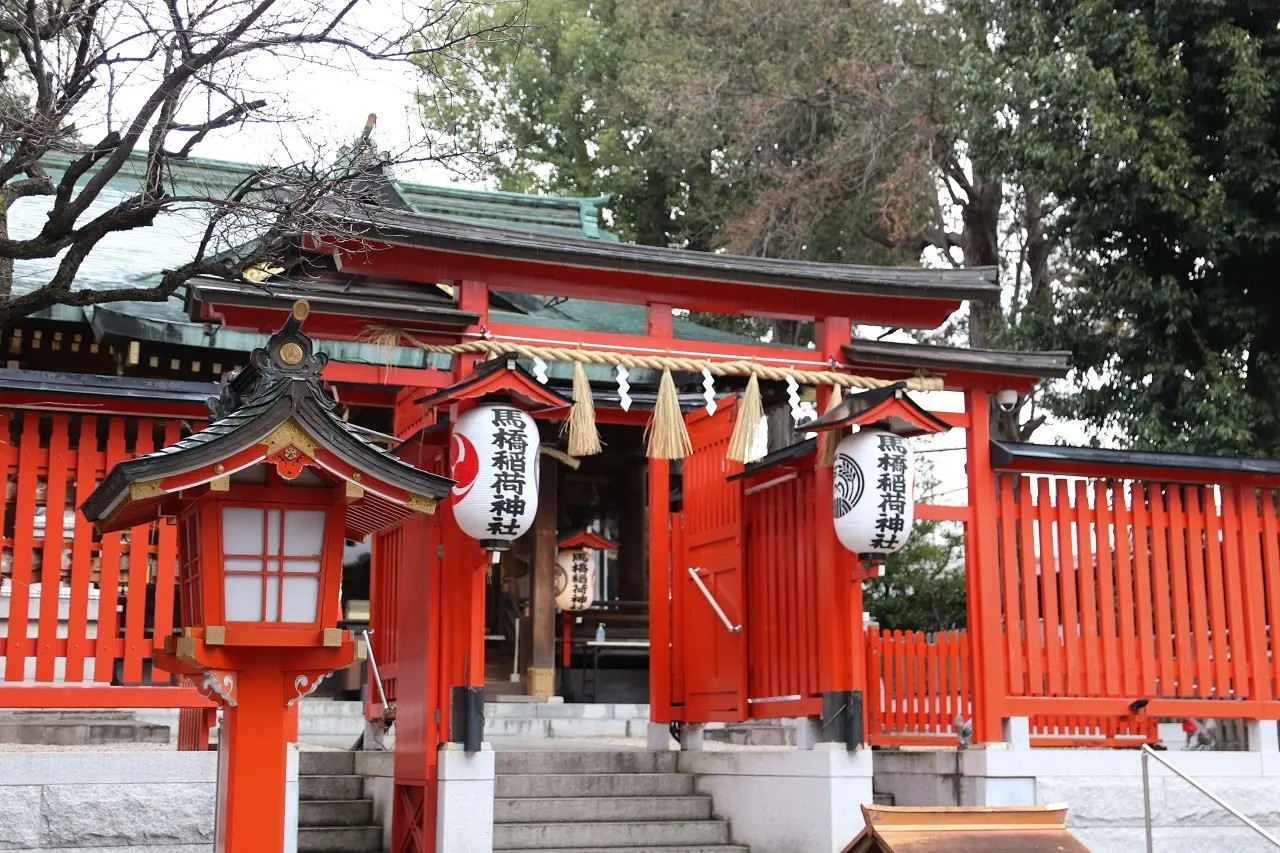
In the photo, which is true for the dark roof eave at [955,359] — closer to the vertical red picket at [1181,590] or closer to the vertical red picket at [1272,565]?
the vertical red picket at [1181,590]

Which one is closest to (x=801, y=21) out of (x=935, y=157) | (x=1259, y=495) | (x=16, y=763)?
(x=935, y=157)

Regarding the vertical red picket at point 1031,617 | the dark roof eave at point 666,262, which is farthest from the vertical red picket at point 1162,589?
the dark roof eave at point 666,262

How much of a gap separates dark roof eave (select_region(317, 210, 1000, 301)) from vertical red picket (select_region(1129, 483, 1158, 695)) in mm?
2209

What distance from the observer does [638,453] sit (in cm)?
1794

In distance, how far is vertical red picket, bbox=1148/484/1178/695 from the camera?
1136 cm

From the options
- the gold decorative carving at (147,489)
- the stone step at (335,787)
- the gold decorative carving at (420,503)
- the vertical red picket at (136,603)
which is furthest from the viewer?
the stone step at (335,787)

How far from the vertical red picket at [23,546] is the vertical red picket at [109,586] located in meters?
0.43

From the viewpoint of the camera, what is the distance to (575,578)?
56.2 ft

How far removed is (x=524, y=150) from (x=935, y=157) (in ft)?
30.9

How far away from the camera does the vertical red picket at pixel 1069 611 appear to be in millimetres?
11125

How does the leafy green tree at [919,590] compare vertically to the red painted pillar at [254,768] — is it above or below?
above

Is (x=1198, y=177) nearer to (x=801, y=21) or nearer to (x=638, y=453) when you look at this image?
(x=638, y=453)

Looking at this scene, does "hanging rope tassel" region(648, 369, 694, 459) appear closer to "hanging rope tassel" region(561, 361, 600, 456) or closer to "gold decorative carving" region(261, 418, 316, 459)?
"hanging rope tassel" region(561, 361, 600, 456)

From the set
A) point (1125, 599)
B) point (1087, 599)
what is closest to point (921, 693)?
point (1087, 599)
